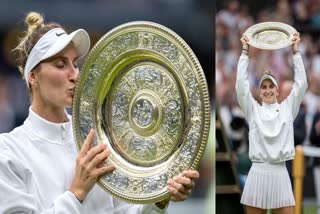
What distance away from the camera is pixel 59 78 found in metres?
1.49

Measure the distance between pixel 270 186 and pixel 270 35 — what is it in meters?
0.37

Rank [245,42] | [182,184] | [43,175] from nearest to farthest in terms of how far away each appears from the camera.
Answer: [182,184], [43,175], [245,42]

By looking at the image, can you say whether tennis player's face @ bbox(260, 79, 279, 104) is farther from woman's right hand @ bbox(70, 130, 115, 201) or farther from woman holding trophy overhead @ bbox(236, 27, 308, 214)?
woman's right hand @ bbox(70, 130, 115, 201)

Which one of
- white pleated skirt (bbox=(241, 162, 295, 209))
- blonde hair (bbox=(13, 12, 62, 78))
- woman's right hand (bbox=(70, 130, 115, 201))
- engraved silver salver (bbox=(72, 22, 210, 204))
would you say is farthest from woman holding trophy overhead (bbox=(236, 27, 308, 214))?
blonde hair (bbox=(13, 12, 62, 78))

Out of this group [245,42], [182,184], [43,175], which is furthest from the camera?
[245,42]

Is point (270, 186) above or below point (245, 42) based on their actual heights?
below

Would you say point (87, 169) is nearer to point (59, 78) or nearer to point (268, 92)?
point (59, 78)

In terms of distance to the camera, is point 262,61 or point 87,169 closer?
point 87,169

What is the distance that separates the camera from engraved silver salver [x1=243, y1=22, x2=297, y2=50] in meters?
1.56

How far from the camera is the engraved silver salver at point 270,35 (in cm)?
156

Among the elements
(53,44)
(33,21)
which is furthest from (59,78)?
(33,21)

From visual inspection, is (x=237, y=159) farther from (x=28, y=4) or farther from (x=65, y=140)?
(x=28, y=4)

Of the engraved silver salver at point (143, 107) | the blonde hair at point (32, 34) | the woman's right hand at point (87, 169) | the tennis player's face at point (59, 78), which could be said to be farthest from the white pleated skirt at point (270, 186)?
the blonde hair at point (32, 34)

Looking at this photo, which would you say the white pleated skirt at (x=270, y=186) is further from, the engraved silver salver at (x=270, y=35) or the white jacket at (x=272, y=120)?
the engraved silver salver at (x=270, y=35)
